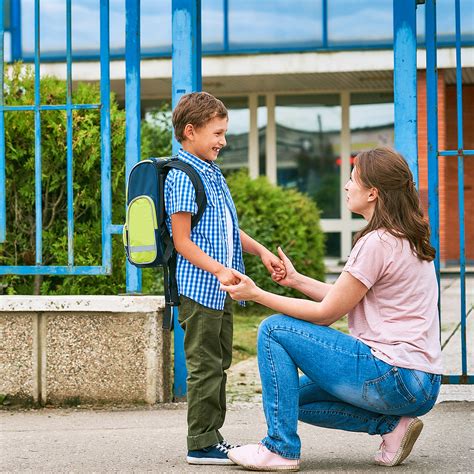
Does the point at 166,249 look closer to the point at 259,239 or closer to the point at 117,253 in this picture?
the point at 117,253

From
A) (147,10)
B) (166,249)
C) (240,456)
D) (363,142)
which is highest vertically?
(147,10)

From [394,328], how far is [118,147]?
275 cm

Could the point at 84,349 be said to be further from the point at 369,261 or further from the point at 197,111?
the point at 369,261

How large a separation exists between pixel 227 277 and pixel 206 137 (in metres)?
0.65

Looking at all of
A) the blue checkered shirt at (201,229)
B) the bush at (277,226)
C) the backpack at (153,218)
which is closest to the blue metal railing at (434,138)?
the blue checkered shirt at (201,229)

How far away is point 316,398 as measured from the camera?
13.0ft

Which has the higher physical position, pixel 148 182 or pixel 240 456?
pixel 148 182

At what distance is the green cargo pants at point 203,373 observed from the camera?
4.07m

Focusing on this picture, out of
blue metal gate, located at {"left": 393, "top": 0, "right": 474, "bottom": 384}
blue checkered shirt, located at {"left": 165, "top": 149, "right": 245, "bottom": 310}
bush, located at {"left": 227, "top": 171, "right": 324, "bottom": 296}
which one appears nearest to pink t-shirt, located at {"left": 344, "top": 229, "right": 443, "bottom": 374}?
blue checkered shirt, located at {"left": 165, "top": 149, "right": 245, "bottom": 310}

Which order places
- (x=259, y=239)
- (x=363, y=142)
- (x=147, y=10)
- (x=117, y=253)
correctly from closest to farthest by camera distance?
(x=117, y=253)
(x=259, y=239)
(x=147, y=10)
(x=363, y=142)

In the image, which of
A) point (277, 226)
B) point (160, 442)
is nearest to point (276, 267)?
point (160, 442)

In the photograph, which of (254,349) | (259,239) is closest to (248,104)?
(259,239)

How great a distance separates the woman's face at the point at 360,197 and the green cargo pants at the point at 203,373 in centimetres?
71

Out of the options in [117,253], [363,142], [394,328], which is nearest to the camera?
[394,328]
